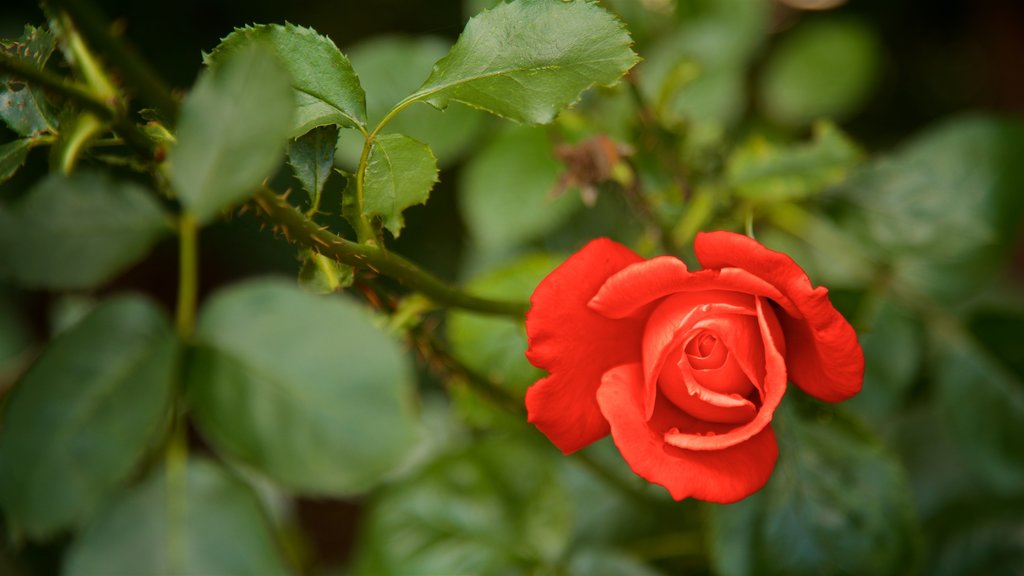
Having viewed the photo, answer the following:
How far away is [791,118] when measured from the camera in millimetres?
1022

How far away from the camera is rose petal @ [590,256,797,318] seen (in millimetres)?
337

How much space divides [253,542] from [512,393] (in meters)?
0.20

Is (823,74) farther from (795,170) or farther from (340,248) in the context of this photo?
(340,248)

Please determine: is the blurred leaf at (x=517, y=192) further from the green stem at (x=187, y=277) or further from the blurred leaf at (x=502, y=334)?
the green stem at (x=187, y=277)

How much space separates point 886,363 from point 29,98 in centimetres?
70

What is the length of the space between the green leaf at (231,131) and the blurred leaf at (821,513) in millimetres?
399

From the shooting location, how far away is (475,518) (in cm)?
71

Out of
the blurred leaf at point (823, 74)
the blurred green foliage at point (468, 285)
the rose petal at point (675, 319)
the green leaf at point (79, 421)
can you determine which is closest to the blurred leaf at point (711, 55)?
the blurred green foliage at point (468, 285)

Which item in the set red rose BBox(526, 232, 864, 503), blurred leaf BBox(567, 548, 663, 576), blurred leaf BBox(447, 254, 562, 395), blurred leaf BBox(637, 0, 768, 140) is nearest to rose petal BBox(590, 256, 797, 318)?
red rose BBox(526, 232, 864, 503)

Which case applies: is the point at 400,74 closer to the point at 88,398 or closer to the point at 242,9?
the point at 242,9

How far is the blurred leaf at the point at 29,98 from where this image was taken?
0.36m

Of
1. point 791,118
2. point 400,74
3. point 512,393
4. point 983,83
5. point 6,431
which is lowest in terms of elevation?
point 983,83

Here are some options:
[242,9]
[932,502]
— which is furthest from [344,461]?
[242,9]

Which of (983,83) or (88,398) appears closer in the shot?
(88,398)
